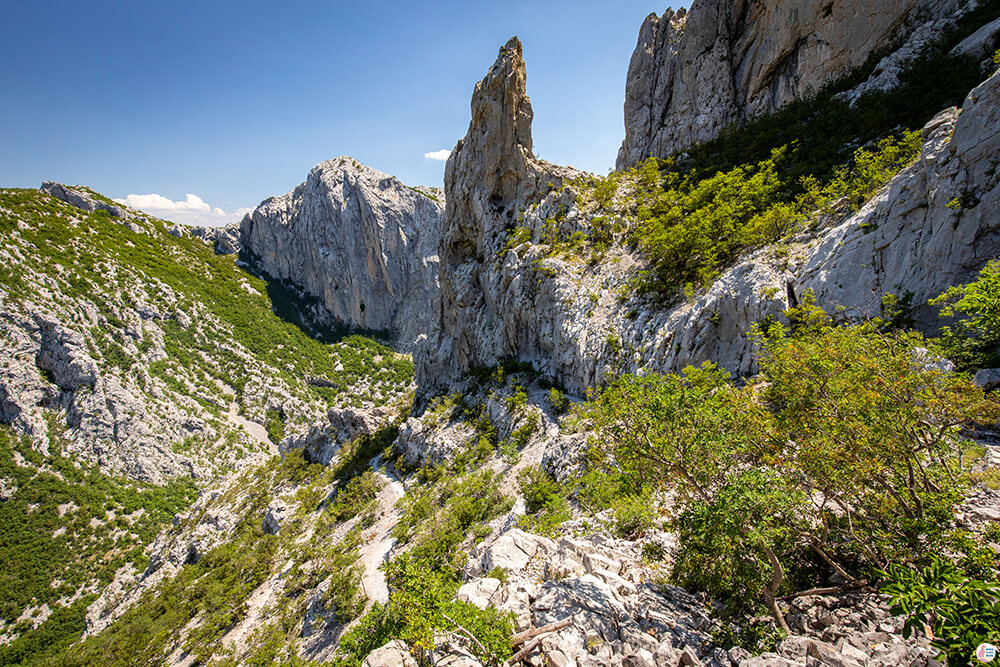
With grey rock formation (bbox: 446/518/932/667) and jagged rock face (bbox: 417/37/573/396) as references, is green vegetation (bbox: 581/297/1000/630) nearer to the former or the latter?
grey rock formation (bbox: 446/518/932/667)

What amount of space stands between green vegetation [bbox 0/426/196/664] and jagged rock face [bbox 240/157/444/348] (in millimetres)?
57300

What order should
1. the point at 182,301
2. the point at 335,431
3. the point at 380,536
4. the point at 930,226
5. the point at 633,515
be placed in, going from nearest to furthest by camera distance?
the point at 633,515, the point at 930,226, the point at 380,536, the point at 335,431, the point at 182,301

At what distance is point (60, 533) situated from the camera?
43.6m

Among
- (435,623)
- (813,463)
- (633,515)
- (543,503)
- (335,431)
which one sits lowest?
(335,431)

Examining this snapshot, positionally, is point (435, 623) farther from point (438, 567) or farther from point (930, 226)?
point (930, 226)

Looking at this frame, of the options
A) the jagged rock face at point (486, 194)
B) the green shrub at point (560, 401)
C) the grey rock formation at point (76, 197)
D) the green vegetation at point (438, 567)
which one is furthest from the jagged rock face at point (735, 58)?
the grey rock formation at point (76, 197)

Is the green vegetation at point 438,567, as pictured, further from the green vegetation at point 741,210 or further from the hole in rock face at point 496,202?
the hole in rock face at point 496,202

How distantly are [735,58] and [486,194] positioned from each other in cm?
2512

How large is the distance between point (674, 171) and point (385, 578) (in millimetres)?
33344

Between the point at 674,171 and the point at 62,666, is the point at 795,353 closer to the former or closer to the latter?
the point at 674,171

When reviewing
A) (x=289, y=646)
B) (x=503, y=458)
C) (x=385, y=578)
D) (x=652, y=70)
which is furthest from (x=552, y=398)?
(x=652, y=70)

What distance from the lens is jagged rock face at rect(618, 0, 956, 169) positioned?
906 inches

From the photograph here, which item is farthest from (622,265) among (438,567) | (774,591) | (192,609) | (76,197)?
(76,197)

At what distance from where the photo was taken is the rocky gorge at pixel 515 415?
5836 millimetres
